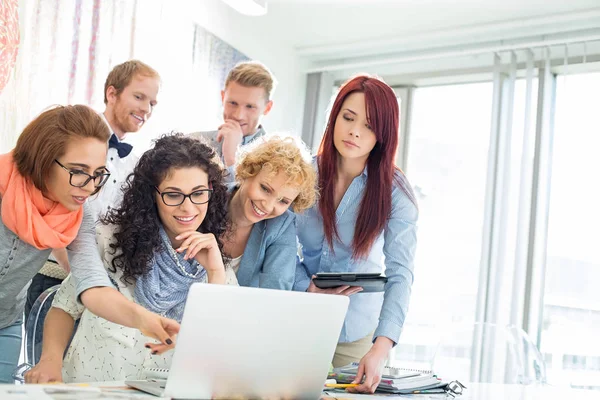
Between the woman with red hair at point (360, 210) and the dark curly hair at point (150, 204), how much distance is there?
43cm

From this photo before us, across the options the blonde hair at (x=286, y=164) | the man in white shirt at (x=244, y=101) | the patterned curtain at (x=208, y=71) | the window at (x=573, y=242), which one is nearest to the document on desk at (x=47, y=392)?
the blonde hair at (x=286, y=164)

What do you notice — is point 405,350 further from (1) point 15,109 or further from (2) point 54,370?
(2) point 54,370

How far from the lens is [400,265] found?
7.16 feet

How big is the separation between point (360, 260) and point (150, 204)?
82 cm

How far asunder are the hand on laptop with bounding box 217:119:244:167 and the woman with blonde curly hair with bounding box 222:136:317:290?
69 centimetres

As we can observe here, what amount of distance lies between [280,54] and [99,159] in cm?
365

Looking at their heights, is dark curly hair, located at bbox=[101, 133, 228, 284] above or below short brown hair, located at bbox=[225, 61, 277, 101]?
below

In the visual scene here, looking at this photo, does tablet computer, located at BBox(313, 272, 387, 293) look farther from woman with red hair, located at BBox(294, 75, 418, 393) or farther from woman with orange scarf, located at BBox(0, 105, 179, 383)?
woman with orange scarf, located at BBox(0, 105, 179, 383)

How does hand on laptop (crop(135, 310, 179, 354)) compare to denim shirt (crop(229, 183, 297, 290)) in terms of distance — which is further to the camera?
denim shirt (crop(229, 183, 297, 290))

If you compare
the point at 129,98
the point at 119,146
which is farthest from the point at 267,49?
the point at 119,146

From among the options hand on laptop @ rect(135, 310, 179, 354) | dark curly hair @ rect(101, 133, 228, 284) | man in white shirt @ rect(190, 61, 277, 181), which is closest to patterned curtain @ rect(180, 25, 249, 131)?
man in white shirt @ rect(190, 61, 277, 181)

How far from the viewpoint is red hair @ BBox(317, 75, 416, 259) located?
2236 mm

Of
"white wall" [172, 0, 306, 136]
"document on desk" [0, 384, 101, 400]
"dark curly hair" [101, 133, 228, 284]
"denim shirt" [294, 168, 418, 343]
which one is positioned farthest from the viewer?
"white wall" [172, 0, 306, 136]

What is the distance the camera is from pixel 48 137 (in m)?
1.69
